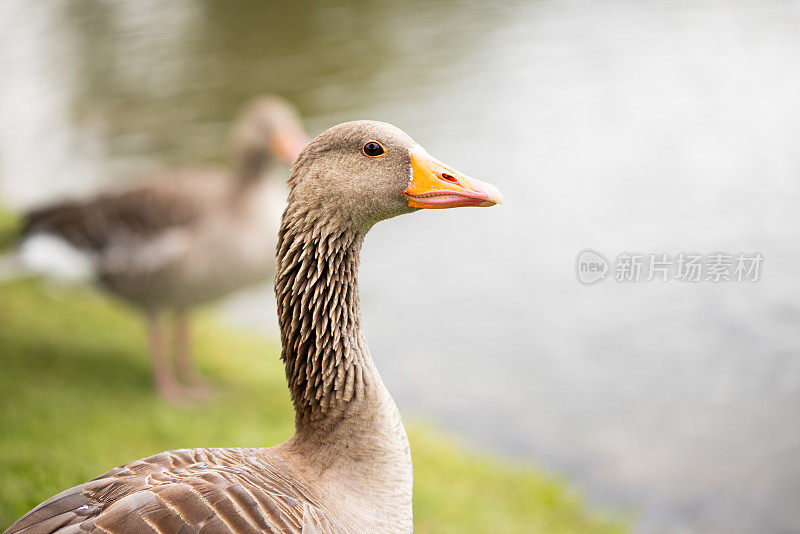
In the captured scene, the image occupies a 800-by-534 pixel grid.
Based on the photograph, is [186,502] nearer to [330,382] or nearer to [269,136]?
[330,382]

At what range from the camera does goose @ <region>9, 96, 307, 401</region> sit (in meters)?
6.14

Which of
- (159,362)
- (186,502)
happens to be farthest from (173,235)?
(186,502)

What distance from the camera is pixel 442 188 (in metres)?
2.85

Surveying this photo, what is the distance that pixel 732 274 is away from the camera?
847cm

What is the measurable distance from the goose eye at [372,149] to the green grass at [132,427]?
2679 mm

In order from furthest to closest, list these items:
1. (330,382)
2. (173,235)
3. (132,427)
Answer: (173,235)
(132,427)
(330,382)

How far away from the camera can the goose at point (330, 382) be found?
268 centimetres

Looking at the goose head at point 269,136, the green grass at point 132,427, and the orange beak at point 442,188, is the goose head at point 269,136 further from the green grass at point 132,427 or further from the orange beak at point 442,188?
the orange beak at point 442,188

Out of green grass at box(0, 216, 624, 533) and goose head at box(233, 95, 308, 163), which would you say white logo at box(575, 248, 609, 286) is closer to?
green grass at box(0, 216, 624, 533)

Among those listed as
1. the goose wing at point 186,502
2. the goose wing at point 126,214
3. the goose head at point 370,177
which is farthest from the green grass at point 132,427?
the goose head at point 370,177

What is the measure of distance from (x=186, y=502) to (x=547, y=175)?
9.47 m

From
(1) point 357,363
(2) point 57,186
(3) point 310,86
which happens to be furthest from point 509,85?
(1) point 357,363

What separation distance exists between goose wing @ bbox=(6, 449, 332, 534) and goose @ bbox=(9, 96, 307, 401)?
3.47 metres

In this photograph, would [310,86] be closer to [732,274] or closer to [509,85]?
[509,85]
